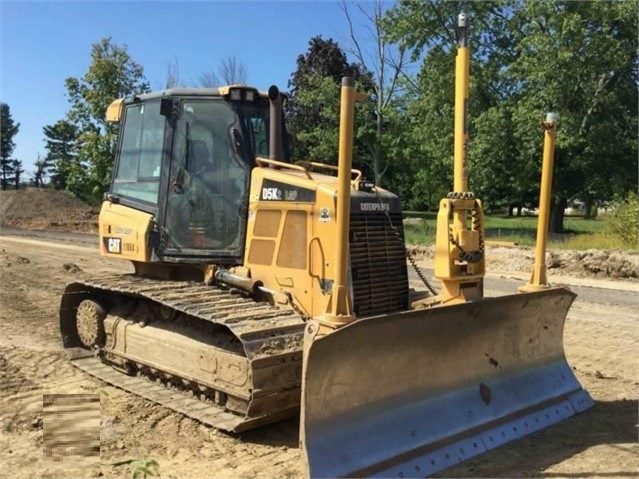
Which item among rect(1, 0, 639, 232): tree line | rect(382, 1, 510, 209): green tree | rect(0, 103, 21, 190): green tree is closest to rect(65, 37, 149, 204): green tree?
rect(1, 0, 639, 232): tree line

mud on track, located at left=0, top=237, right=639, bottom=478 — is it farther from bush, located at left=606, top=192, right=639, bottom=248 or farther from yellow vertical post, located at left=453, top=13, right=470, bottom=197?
bush, located at left=606, top=192, right=639, bottom=248

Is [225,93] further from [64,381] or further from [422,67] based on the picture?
[422,67]

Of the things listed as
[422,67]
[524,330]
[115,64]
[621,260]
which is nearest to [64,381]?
[524,330]

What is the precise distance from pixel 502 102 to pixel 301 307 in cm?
2296

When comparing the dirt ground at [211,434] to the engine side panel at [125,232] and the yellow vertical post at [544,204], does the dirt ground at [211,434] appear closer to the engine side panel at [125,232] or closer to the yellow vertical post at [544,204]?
the yellow vertical post at [544,204]

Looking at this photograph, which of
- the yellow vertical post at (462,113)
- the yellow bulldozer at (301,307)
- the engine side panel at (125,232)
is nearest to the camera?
the yellow bulldozer at (301,307)

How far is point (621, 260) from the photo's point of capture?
1509 centimetres

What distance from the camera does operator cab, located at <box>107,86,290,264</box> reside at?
245 inches

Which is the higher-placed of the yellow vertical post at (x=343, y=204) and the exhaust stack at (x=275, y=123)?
the exhaust stack at (x=275, y=123)

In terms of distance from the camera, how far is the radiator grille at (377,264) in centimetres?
542

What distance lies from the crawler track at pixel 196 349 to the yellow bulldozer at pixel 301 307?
2 centimetres

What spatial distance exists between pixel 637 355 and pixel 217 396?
525 cm

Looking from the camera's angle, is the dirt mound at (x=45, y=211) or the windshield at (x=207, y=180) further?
the dirt mound at (x=45, y=211)

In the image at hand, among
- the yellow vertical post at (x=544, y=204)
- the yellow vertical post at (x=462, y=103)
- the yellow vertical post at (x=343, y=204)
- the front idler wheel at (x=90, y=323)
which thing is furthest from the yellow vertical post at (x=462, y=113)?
the front idler wheel at (x=90, y=323)
